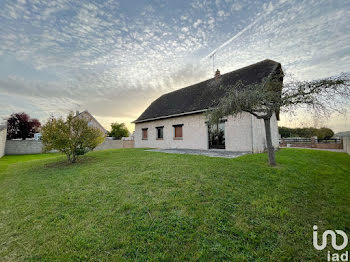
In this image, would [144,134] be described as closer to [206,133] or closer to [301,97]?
[206,133]

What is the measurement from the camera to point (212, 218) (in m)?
2.85

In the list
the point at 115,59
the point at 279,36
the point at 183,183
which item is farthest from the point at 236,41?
the point at 183,183

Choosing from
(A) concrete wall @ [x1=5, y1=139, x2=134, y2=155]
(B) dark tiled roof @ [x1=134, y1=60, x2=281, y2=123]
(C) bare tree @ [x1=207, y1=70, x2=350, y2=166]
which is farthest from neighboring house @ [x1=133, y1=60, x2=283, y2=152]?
(A) concrete wall @ [x1=5, y1=139, x2=134, y2=155]

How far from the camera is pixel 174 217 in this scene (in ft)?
9.57

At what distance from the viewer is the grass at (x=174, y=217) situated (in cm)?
218

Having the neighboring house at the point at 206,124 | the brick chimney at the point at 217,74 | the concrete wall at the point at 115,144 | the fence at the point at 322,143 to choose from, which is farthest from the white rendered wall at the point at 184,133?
the fence at the point at 322,143

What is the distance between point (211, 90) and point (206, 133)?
4.31 metres

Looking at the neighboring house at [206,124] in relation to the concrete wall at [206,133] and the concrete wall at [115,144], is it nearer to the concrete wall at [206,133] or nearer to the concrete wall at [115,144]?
the concrete wall at [206,133]

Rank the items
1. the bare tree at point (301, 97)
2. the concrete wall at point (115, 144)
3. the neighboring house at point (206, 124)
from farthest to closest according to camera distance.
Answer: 1. the concrete wall at point (115, 144)
2. the neighboring house at point (206, 124)
3. the bare tree at point (301, 97)

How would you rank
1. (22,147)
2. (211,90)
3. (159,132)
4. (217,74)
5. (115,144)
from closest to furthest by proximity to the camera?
(211,90) < (217,74) < (159,132) < (22,147) < (115,144)

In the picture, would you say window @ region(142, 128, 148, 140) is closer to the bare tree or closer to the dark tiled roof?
the dark tiled roof

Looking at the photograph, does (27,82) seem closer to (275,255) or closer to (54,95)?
(54,95)

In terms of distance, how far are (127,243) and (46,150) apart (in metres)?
8.47

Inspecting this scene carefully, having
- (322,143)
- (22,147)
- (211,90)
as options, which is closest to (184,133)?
(211,90)
